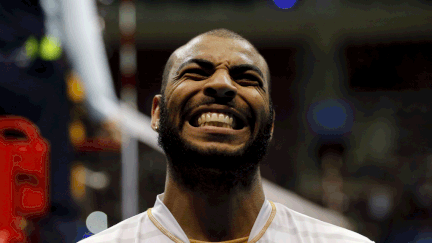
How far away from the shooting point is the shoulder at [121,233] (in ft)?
4.21

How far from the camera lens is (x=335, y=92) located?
475cm

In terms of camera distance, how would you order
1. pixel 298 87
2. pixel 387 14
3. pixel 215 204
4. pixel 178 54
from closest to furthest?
pixel 215 204 → pixel 178 54 → pixel 387 14 → pixel 298 87

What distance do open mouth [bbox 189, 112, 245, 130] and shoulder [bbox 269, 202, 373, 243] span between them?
349 millimetres

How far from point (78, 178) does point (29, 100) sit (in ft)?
2.71

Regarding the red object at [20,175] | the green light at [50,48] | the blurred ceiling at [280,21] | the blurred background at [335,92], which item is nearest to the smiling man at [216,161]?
the red object at [20,175]

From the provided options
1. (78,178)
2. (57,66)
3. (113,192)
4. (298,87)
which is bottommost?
(113,192)

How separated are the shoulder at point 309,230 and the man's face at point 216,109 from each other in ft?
0.75

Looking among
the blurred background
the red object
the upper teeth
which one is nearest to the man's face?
the upper teeth

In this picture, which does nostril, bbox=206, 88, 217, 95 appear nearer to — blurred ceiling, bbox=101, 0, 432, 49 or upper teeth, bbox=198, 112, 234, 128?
upper teeth, bbox=198, 112, 234, 128

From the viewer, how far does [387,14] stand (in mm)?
4512

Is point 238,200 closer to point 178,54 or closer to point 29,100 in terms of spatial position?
point 178,54

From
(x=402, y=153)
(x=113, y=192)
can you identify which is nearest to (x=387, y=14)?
(x=402, y=153)

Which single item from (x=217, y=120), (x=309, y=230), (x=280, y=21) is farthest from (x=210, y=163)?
(x=280, y=21)

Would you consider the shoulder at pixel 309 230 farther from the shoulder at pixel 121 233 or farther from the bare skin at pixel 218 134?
the shoulder at pixel 121 233
